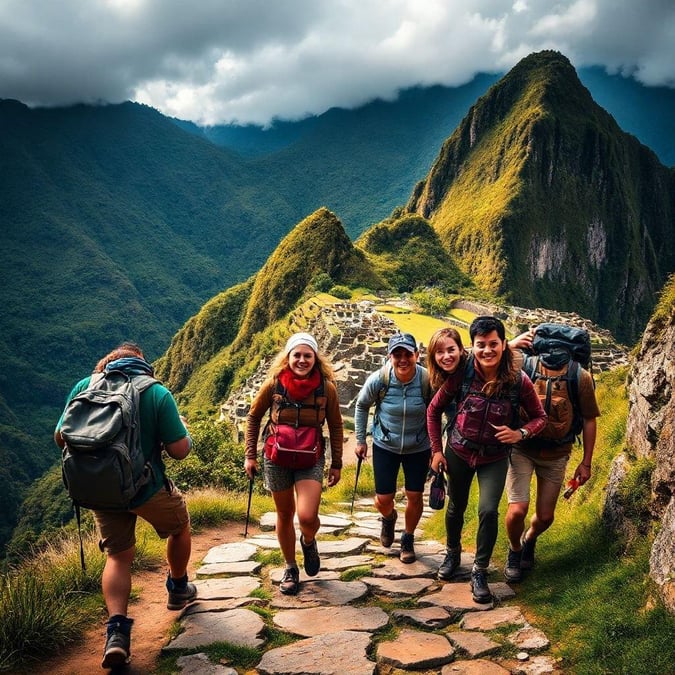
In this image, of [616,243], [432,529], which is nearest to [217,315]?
[432,529]

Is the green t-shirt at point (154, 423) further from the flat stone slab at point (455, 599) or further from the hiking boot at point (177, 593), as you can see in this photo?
the flat stone slab at point (455, 599)

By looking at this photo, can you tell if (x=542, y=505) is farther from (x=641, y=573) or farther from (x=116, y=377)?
(x=116, y=377)

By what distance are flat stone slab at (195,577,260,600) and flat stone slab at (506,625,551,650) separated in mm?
2170

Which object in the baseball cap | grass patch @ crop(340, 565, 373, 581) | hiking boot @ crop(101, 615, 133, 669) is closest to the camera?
hiking boot @ crop(101, 615, 133, 669)

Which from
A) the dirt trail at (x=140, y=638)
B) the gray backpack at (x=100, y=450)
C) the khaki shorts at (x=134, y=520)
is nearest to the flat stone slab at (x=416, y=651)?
the dirt trail at (x=140, y=638)

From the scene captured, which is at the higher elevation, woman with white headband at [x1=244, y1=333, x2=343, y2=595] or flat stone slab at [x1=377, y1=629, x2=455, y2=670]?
woman with white headband at [x1=244, y1=333, x2=343, y2=595]

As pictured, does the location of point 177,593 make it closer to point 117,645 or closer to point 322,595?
point 117,645

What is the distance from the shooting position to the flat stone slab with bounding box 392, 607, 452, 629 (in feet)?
13.4

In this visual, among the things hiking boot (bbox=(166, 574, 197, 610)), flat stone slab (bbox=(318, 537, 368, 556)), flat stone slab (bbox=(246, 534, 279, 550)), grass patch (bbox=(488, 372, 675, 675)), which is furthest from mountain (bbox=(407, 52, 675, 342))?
hiking boot (bbox=(166, 574, 197, 610))

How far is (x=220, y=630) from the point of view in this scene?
4098mm

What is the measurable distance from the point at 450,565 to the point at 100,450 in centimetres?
306

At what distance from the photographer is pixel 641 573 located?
390cm

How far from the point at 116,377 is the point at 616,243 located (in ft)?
542

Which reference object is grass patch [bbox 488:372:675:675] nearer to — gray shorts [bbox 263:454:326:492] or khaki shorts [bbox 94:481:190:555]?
gray shorts [bbox 263:454:326:492]
